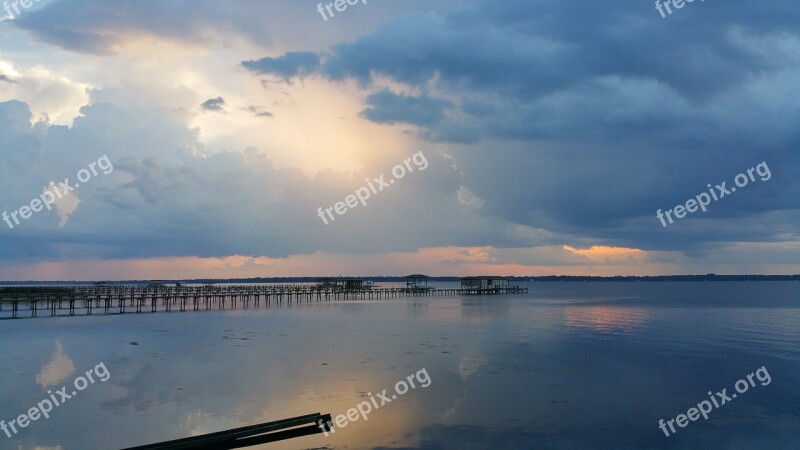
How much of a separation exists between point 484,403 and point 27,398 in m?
18.4

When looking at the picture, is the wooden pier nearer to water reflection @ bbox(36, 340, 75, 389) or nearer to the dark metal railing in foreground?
water reflection @ bbox(36, 340, 75, 389)

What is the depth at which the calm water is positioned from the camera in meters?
17.2

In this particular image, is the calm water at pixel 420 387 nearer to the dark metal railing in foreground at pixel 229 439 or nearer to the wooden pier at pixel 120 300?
the dark metal railing in foreground at pixel 229 439

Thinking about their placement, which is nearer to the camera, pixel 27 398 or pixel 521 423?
pixel 521 423

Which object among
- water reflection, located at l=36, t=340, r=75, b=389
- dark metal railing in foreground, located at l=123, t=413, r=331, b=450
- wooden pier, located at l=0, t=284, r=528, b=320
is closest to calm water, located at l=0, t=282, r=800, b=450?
water reflection, located at l=36, t=340, r=75, b=389

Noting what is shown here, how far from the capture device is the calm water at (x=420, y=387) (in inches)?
677

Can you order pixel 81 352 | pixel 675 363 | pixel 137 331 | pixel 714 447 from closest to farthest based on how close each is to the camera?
pixel 714 447 → pixel 675 363 → pixel 81 352 → pixel 137 331

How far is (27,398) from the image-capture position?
21.6m

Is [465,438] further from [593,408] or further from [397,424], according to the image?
[593,408]

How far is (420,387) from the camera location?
925 inches

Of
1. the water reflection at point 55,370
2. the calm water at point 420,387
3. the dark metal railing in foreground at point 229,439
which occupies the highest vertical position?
the dark metal railing in foreground at point 229,439

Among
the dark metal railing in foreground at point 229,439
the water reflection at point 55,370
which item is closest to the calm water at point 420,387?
the water reflection at point 55,370

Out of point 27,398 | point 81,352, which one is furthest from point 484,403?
point 81,352

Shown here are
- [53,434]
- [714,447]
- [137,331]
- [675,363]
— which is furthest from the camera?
[137,331]
